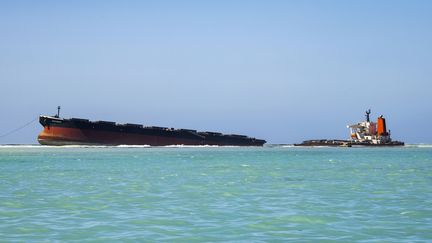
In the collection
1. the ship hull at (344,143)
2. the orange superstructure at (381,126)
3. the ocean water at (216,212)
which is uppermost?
the orange superstructure at (381,126)

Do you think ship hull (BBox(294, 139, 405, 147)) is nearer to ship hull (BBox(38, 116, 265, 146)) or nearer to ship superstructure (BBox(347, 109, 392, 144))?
ship superstructure (BBox(347, 109, 392, 144))

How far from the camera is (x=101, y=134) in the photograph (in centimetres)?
11775

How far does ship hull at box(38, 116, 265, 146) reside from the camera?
380 ft

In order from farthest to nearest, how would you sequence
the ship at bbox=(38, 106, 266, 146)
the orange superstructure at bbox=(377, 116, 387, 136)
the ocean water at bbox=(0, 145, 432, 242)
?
the orange superstructure at bbox=(377, 116, 387, 136) → the ship at bbox=(38, 106, 266, 146) → the ocean water at bbox=(0, 145, 432, 242)

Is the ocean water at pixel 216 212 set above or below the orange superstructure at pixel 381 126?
below

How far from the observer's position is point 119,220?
54.0 feet

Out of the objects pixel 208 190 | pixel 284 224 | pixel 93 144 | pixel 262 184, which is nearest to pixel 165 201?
pixel 208 190

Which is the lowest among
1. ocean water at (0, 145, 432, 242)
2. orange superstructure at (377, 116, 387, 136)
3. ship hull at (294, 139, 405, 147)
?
ocean water at (0, 145, 432, 242)

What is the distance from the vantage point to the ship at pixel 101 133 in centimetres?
11594

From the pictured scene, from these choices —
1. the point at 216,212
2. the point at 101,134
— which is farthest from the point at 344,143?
the point at 216,212

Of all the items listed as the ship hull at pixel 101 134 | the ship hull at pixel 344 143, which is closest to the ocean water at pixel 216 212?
the ship hull at pixel 101 134

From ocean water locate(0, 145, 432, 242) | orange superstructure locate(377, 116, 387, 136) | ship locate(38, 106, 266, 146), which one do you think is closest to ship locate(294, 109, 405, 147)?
orange superstructure locate(377, 116, 387, 136)

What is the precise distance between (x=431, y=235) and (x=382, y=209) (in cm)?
495

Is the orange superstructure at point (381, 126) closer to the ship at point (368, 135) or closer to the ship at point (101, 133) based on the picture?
the ship at point (368, 135)
